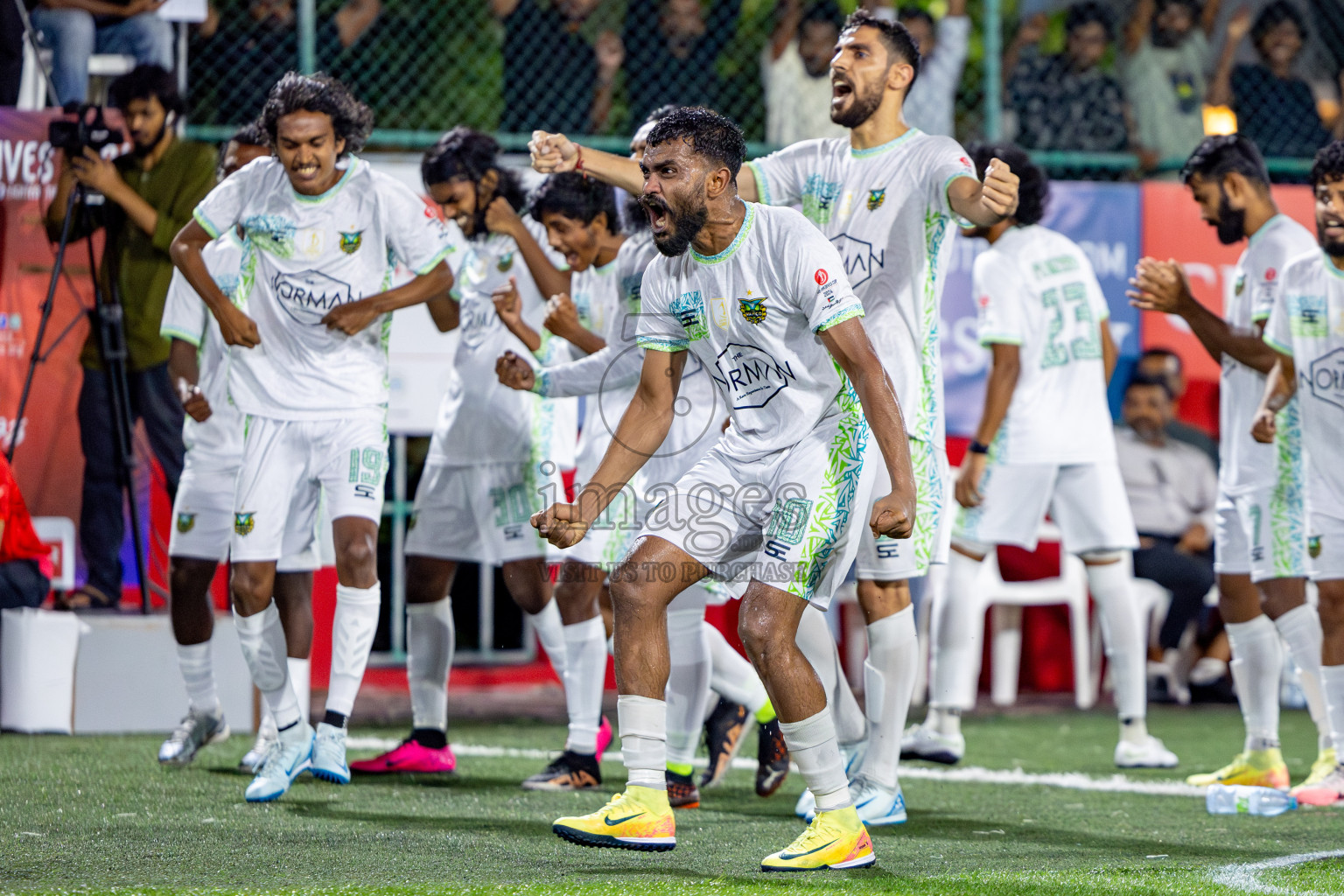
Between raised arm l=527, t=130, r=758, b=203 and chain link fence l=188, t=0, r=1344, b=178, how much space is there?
3.99 metres

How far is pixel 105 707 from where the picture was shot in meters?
7.14

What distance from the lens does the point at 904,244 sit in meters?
4.96

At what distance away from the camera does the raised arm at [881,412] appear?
12.7 ft

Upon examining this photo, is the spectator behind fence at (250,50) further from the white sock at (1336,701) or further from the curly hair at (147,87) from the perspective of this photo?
the white sock at (1336,701)

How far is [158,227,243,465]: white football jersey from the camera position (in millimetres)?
6445

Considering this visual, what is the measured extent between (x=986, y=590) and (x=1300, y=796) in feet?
12.6

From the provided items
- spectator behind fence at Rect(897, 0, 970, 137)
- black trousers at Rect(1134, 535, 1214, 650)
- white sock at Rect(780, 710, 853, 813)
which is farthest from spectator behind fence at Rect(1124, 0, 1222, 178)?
white sock at Rect(780, 710, 853, 813)

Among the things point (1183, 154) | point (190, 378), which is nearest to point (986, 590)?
point (1183, 154)

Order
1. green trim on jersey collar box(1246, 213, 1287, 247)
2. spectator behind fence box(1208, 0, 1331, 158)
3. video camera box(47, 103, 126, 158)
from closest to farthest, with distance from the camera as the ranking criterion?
1. green trim on jersey collar box(1246, 213, 1287, 247)
2. video camera box(47, 103, 126, 158)
3. spectator behind fence box(1208, 0, 1331, 158)

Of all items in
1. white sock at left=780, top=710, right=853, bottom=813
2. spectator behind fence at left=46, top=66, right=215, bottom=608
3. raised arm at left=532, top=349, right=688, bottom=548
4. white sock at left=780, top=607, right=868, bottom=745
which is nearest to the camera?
white sock at left=780, top=710, right=853, bottom=813

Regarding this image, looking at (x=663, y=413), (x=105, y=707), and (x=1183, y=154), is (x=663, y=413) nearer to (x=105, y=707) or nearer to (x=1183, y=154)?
(x=105, y=707)

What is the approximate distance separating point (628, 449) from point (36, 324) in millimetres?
4551

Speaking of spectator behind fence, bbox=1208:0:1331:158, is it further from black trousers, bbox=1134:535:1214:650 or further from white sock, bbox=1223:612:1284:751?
white sock, bbox=1223:612:1284:751

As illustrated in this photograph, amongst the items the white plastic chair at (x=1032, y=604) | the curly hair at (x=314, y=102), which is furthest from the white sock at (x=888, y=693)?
the white plastic chair at (x=1032, y=604)
